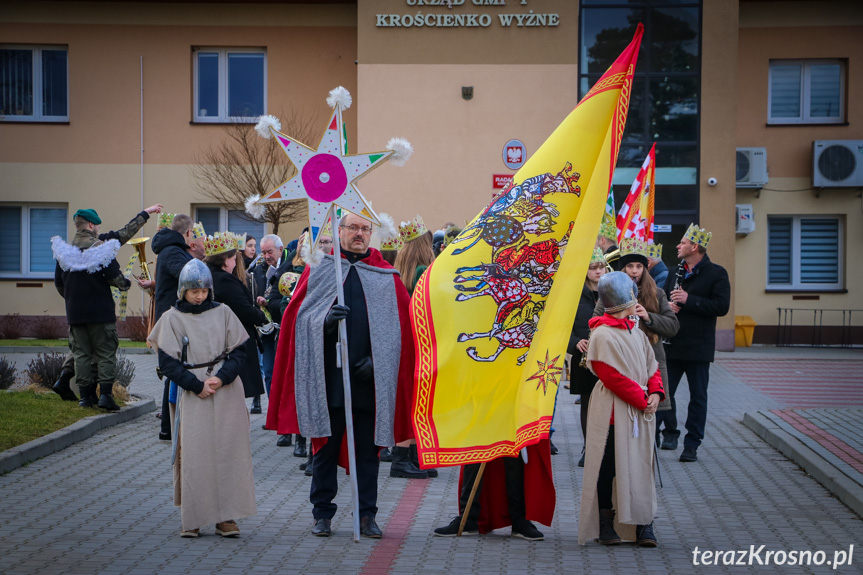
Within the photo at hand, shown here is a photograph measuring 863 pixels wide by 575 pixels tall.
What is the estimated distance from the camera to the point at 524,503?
6809 mm

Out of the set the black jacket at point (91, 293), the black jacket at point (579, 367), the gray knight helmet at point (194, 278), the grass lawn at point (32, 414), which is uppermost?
the gray knight helmet at point (194, 278)

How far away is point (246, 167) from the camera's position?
23.1 m

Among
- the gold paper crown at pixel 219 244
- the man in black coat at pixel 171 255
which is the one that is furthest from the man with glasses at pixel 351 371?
the man in black coat at pixel 171 255

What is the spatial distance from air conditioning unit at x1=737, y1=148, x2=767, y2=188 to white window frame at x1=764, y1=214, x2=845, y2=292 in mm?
1298

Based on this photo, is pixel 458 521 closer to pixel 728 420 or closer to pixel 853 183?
pixel 728 420

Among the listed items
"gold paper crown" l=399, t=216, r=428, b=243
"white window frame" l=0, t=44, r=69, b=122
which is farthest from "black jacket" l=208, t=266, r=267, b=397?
"white window frame" l=0, t=44, r=69, b=122

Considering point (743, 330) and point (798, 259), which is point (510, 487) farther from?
point (798, 259)

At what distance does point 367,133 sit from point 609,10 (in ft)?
18.4

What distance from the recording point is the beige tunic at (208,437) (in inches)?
264

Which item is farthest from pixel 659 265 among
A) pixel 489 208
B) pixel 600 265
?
pixel 489 208

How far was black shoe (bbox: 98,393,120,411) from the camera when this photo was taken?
454 inches

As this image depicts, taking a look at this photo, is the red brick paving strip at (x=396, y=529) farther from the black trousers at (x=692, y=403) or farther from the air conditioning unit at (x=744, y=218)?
the air conditioning unit at (x=744, y=218)

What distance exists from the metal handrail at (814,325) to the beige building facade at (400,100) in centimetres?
15

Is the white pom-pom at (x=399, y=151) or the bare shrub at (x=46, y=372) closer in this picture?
the white pom-pom at (x=399, y=151)
